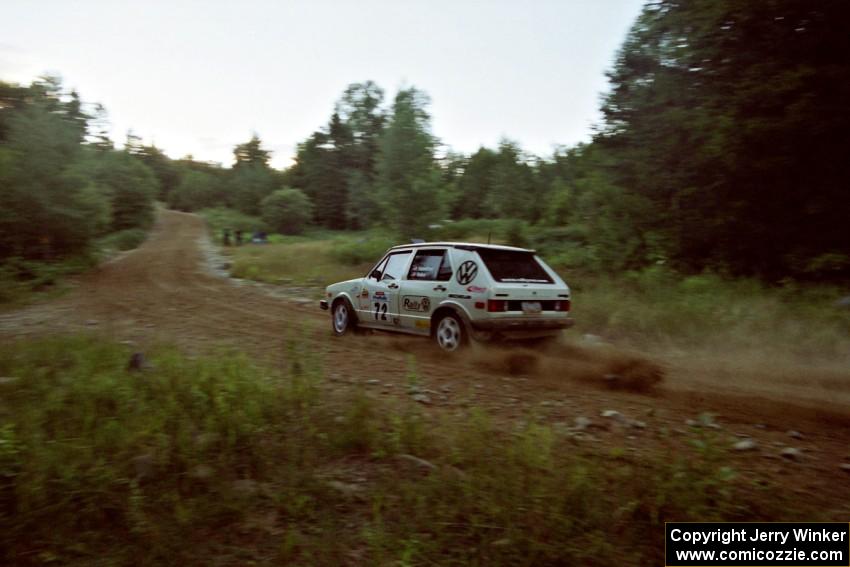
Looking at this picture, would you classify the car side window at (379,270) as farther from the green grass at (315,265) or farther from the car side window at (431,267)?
the green grass at (315,265)

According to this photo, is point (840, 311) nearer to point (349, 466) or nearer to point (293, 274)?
point (349, 466)

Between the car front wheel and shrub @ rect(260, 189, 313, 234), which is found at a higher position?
shrub @ rect(260, 189, 313, 234)

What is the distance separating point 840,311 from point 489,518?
30.3 ft

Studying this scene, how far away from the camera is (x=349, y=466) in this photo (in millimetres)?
4254

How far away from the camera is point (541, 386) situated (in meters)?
6.77

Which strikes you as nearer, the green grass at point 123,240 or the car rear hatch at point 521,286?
the car rear hatch at point 521,286

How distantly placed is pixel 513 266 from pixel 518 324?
0.94m

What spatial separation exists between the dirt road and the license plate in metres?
0.59

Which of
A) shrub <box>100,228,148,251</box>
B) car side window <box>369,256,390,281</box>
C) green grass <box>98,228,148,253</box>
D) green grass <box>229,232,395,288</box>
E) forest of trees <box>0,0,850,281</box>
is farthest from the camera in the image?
shrub <box>100,228,148,251</box>

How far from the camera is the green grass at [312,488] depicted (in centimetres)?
318

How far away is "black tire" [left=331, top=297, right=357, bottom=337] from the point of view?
10297mm

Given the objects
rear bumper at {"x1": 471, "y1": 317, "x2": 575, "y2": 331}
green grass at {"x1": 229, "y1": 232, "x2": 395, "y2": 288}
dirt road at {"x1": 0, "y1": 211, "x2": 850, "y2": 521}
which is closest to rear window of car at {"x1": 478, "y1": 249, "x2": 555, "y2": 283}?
rear bumper at {"x1": 471, "y1": 317, "x2": 575, "y2": 331}

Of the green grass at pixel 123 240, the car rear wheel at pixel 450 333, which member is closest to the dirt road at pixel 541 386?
the car rear wheel at pixel 450 333

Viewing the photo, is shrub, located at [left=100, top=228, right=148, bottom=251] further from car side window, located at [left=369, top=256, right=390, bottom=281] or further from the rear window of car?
the rear window of car
